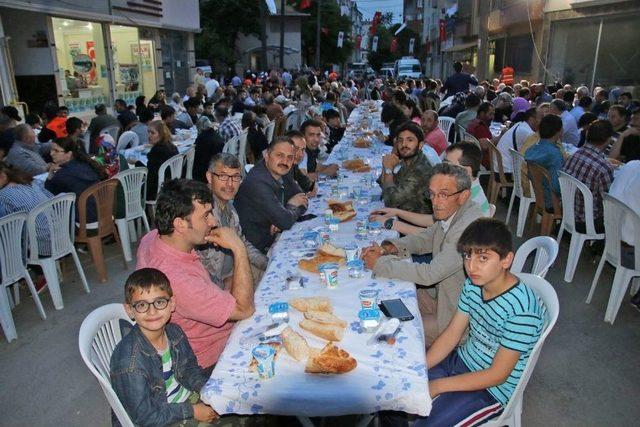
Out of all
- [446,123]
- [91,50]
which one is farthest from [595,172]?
[91,50]

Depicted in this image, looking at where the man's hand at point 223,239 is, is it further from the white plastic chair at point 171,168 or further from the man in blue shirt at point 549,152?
the man in blue shirt at point 549,152

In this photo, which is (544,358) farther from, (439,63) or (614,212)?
(439,63)

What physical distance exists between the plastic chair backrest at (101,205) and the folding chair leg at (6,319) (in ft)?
3.49

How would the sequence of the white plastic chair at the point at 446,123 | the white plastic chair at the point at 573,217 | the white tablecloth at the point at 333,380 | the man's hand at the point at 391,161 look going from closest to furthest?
the white tablecloth at the point at 333,380 < the white plastic chair at the point at 573,217 < the man's hand at the point at 391,161 < the white plastic chair at the point at 446,123

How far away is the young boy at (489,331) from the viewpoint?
200 centimetres

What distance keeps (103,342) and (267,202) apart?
1687mm

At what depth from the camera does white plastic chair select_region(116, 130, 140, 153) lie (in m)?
7.34

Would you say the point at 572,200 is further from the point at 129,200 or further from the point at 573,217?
the point at 129,200

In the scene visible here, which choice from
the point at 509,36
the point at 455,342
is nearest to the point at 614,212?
the point at 455,342

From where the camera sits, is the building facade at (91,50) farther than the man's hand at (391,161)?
Yes

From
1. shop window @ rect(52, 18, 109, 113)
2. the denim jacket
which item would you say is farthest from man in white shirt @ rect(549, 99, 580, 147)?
shop window @ rect(52, 18, 109, 113)

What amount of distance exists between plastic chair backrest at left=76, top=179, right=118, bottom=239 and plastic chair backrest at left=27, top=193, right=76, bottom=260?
164mm

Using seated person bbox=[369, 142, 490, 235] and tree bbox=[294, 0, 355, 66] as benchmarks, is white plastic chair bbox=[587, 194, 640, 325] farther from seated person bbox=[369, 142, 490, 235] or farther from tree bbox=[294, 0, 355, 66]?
tree bbox=[294, 0, 355, 66]

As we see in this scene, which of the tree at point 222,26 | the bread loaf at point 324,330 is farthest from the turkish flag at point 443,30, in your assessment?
the bread loaf at point 324,330
